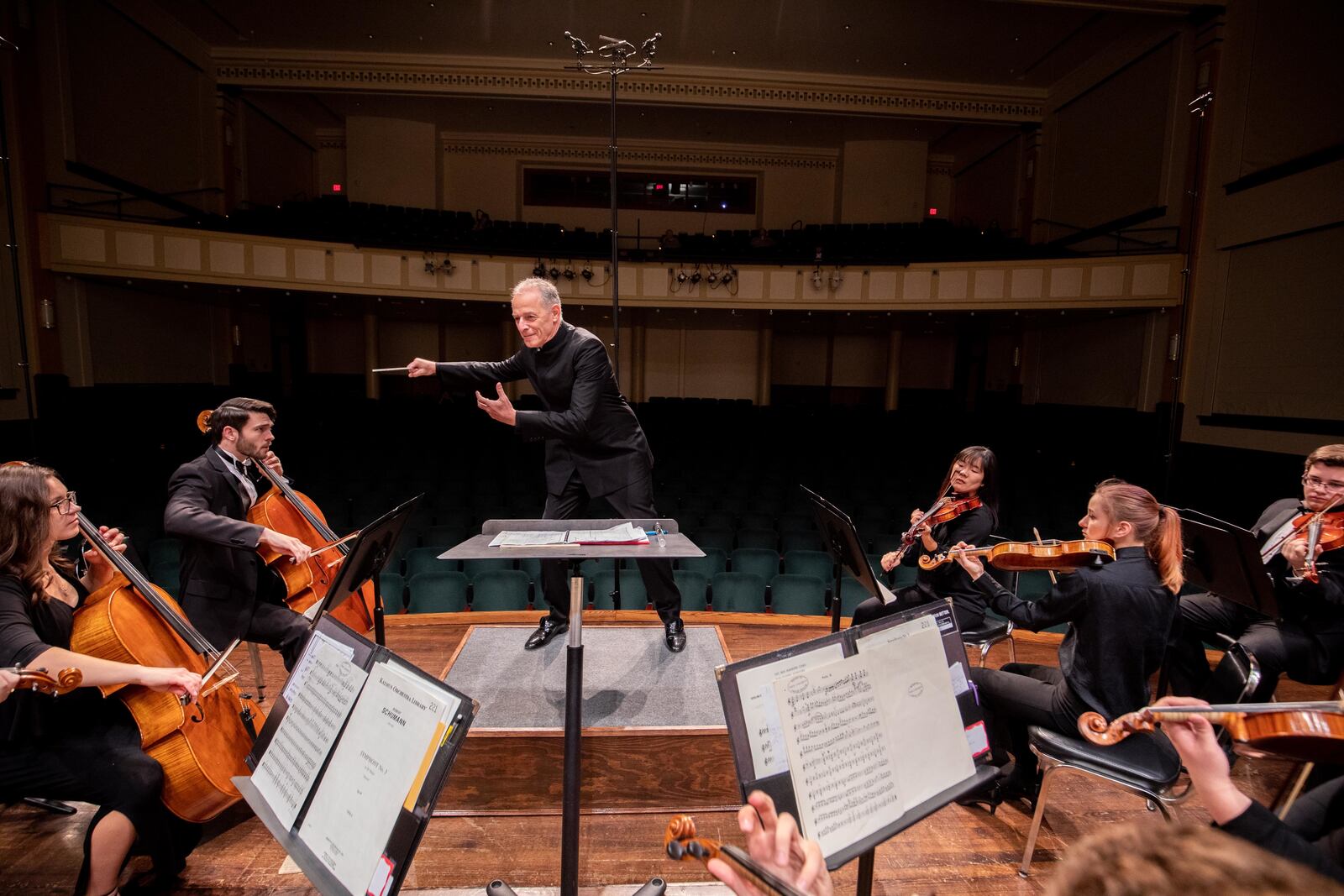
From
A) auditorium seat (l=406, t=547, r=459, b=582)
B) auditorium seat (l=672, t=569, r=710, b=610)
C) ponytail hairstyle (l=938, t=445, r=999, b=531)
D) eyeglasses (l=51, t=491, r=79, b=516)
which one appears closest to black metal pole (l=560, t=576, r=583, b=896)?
eyeglasses (l=51, t=491, r=79, b=516)

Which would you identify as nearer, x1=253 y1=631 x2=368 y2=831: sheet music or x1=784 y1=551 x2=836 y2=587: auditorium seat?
x1=253 y1=631 x2=368 y2=831: sheet music

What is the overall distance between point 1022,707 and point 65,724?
8.75 ft

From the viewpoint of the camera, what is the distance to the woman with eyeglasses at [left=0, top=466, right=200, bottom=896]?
1493mm

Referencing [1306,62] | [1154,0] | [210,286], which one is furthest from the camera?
[210,286]

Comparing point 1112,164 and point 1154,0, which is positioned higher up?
point 1154,0

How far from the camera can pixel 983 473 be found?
260 cm

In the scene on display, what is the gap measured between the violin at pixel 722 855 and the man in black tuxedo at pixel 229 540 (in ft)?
5.51

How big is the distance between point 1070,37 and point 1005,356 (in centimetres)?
531

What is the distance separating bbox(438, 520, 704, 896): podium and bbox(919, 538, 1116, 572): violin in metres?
1.08

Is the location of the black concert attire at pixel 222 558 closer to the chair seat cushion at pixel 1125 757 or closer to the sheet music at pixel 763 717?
the sheet music at pixel 763 717

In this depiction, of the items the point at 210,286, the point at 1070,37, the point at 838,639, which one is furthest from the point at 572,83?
the point at 838,639

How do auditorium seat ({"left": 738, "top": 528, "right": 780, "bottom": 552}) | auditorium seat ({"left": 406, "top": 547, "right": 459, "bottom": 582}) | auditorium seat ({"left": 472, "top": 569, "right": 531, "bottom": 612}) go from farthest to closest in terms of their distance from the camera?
auditorium seat ({"left": 738, "top": 528, "right": 780, "bottom": 552}), auditorium seat ({"left": 406, "top": 547, "right": 459, "bottom": 582}), auditorium seat ({"left": 472, "top": 569, "right": 531, "bottom": 612})

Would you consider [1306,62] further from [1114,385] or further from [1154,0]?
[1114,385]

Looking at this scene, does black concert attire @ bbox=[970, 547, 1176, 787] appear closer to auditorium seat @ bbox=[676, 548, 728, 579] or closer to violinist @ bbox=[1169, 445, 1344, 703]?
violinist @ bbox=[1169, 445, 1344, 703]
